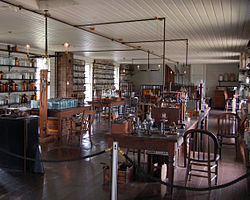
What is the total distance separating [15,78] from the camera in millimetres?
11016

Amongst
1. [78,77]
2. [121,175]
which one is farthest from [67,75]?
[121,175]

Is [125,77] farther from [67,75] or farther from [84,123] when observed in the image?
[84,123]

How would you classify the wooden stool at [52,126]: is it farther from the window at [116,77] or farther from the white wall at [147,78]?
the white wall at [147,78]

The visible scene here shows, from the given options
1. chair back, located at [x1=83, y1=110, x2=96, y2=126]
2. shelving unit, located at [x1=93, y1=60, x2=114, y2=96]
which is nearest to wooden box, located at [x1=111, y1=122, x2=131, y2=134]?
chair back, located at [x1=83, y1=110, x2=96, y2=126]

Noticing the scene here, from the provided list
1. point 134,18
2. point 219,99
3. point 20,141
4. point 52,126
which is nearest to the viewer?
point 20,141

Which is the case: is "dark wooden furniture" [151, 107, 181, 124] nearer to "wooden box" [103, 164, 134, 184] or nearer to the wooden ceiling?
"wooden box" [103, 164, 134, 184]

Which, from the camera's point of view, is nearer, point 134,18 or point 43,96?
point 134,18

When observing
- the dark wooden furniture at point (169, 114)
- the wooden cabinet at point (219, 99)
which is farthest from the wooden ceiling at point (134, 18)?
the wooden cabinet at point (219, 99)

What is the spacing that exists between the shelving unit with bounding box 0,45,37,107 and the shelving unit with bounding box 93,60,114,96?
16.3 ft

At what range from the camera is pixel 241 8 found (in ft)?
18.4

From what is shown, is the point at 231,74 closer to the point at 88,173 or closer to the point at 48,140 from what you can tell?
the point at 48,140

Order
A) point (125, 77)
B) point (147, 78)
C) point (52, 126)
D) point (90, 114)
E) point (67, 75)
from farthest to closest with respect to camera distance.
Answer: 1. point (147, 78)
2. point (125, 77)
3. point (67, 75)
4. point (52, 126)
5. point (90, 114)

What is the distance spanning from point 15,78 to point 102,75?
7850 mm

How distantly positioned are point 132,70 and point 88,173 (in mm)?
18410
